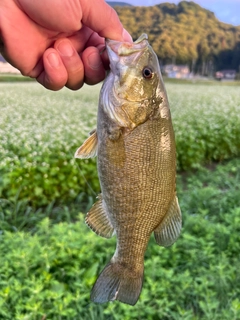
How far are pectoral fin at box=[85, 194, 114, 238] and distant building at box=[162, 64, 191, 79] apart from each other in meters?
3.39

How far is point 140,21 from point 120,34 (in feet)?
10.5

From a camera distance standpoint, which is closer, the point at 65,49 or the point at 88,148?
the point at 88,148

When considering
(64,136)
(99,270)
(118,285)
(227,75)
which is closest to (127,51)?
(118,285)

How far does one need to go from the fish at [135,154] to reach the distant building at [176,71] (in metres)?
3.36

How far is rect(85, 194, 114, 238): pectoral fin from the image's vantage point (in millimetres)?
1019

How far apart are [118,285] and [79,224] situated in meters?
1.68

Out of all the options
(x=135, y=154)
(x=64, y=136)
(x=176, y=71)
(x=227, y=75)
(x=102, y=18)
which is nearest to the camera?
(x=135, y=154)

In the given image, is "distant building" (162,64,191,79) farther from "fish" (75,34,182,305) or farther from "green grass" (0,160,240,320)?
"fish" (75,34,182,305)

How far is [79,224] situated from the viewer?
2654 mm

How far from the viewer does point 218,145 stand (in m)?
5.67

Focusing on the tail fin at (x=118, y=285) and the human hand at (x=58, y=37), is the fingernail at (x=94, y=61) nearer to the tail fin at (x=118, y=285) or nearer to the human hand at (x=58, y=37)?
the human hand at (x=58, y=37)

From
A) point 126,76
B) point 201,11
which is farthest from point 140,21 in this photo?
point 126,76

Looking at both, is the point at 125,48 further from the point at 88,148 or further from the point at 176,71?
the point at 176,71

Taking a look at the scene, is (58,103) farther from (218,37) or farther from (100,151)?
(100,151)
